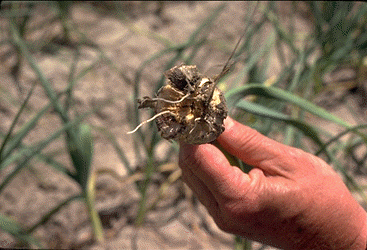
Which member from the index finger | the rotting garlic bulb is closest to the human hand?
the index finger

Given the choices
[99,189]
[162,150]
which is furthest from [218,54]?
[99,189]

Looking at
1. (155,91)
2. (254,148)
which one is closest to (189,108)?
(254,148)

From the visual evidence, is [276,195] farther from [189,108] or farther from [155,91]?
[155,91]

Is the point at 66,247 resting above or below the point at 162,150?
below

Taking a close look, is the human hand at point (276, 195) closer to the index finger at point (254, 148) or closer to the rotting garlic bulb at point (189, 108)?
the index finger at point (254, 148)

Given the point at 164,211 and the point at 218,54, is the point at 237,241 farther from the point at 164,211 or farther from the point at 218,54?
the point at 218,54

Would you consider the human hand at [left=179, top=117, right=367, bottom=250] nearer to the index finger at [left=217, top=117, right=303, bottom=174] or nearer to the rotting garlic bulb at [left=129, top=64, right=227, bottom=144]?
the index finger at [left=217, top=117, right=303, bottom=174]
